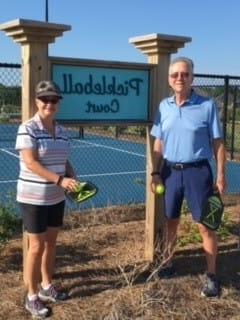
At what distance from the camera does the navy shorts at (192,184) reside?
14.1ft

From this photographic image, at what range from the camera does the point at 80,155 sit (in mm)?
17094

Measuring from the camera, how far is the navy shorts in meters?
4.29

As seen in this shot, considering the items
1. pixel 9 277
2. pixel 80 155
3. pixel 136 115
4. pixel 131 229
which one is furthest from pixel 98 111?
pixel 80 155

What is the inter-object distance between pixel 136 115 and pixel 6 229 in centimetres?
167

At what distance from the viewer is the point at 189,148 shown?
4211 mm

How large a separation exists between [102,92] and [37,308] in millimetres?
1861

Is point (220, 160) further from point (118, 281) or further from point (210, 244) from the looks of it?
point (118, 281)

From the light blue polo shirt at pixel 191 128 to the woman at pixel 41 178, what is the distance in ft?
2.71

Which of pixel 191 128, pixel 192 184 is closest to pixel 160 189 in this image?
pixel 192 184

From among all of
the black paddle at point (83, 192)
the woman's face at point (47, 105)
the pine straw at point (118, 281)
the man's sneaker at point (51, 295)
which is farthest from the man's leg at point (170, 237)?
the woman's face at point (47, 105)

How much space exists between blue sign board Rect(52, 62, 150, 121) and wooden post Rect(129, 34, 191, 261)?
8cm

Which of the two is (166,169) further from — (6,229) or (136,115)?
(6,229)

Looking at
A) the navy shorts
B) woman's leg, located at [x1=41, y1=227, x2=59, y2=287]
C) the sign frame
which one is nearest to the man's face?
the navy shorts

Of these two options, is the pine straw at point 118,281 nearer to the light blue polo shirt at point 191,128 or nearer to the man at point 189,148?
the man at point 189,148
